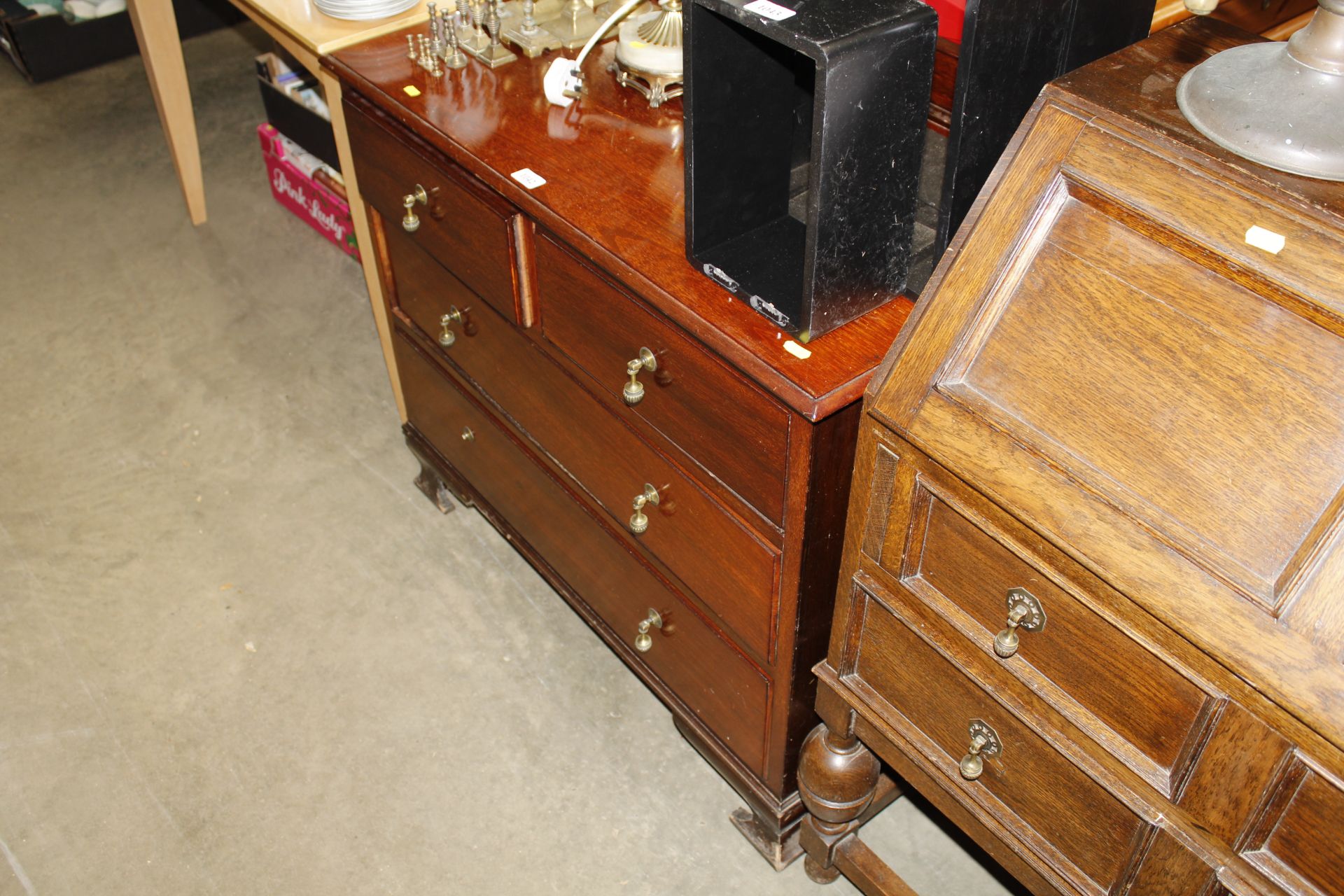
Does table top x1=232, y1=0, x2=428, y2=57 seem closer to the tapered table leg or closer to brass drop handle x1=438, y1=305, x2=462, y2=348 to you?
brass drop handle x1=438, y1=305, x2=462, y2=348

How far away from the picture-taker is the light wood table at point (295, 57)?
1.87 m

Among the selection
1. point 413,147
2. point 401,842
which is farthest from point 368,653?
point 413,147

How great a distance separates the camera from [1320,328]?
2.81ft

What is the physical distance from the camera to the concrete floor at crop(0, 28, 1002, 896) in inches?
72.2

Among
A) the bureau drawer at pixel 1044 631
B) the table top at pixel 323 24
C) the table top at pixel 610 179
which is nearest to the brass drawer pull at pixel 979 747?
the bureau drawer at pixel 1044 631

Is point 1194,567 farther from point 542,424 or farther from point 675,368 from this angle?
point 542,424

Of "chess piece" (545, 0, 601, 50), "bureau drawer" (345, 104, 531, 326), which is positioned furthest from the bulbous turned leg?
"chess piece" (545, 0, 601, 50)

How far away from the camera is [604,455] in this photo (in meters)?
1.66

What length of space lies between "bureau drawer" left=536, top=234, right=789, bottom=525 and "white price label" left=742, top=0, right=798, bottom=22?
1.23 feet

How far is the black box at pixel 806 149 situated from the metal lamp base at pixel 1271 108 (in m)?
0.28

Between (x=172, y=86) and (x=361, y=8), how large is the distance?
57.2 inches

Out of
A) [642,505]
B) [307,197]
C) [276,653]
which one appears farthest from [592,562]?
[307,197]

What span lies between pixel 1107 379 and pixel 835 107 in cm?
36

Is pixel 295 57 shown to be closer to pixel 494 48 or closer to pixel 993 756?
pixel 494 48
